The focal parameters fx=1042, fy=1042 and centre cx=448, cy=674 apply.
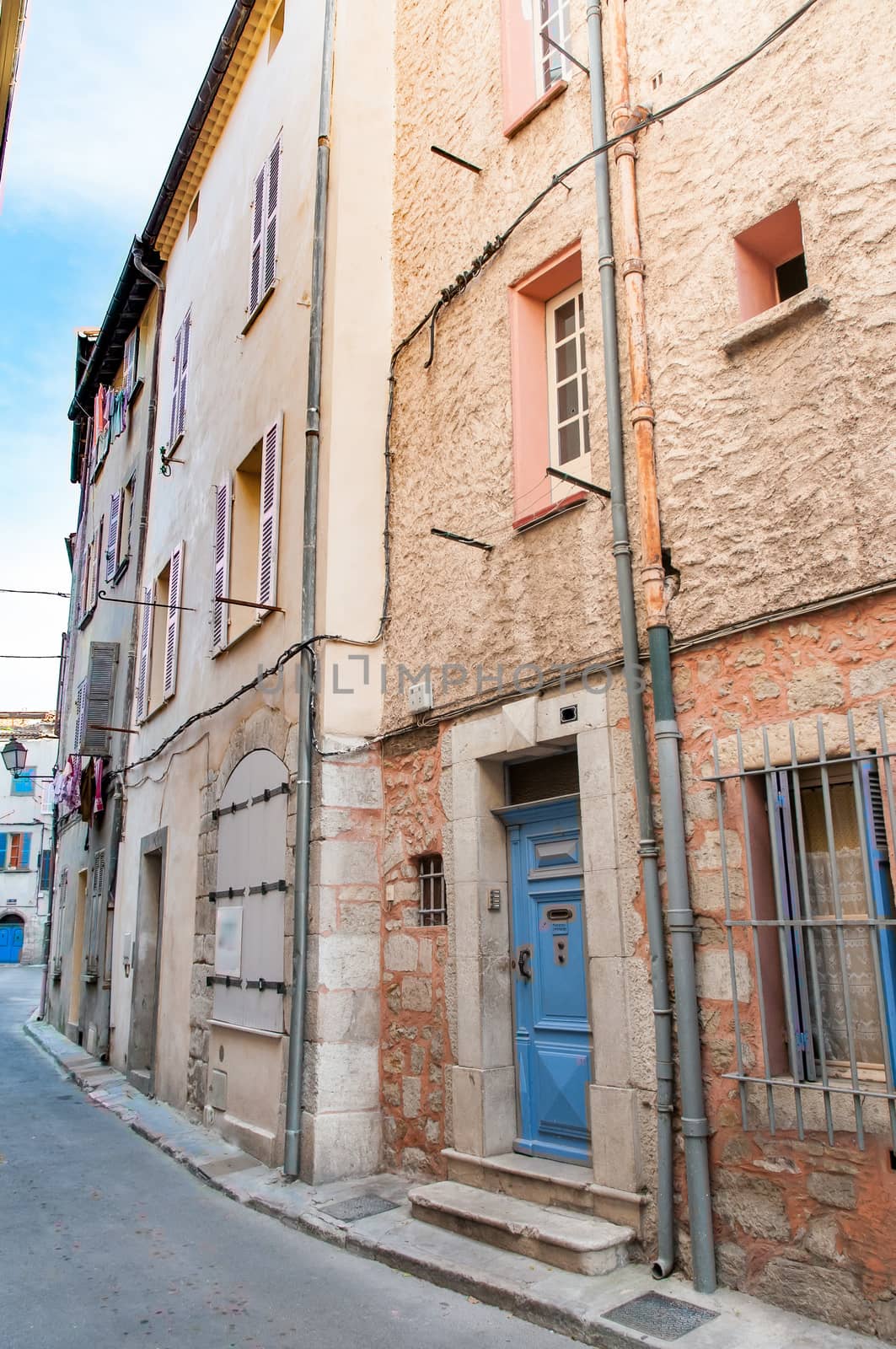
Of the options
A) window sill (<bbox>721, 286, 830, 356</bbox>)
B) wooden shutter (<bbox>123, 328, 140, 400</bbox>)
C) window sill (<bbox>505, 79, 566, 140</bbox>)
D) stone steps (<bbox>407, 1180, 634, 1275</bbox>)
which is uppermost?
wooden shutter (<bbox>123, 328, 140, 400</bbox>)

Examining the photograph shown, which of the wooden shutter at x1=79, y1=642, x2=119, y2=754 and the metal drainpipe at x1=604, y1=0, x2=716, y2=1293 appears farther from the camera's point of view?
the wooden shutter at x1=79, y1=642, x2=119, y2=754

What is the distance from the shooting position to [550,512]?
573 centimetres

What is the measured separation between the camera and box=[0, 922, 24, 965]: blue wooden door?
40000 millimetres

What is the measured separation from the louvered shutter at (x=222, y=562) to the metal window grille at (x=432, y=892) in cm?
331

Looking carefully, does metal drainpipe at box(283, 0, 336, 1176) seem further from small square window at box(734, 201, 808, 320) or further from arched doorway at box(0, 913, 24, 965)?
arched doorway at box(0, 913, 24, 965)

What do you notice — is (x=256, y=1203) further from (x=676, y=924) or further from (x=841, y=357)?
(x=841, y=357)

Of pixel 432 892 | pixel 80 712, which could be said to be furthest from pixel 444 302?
pixel 80 712

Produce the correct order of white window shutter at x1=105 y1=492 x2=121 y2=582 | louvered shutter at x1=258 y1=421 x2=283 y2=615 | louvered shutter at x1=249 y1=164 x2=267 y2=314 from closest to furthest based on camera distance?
louvered shutter at x1=258 y1=421 x2=283 y2=615
louvered shutter at x1=249 y1=164 x2=267 y2=314
white window shutter at x1=105 y1=492 x2=121 y2=582

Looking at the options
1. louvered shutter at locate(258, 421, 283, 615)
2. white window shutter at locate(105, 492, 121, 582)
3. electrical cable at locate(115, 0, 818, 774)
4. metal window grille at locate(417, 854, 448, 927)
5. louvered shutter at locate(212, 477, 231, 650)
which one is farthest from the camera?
white window shutter at locate(105, 492, 121, 582)

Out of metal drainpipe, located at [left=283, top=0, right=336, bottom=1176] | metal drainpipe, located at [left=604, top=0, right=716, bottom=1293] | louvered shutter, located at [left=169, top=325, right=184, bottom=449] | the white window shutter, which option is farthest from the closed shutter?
metal drainpipe, located at [left=604, top=0, right=716, bottom=1293]

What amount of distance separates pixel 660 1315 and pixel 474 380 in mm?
5138

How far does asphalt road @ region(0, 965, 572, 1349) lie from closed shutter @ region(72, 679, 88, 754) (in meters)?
7.87

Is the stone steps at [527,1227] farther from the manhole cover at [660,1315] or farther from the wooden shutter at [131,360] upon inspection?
the wooden shutter at [131,360]

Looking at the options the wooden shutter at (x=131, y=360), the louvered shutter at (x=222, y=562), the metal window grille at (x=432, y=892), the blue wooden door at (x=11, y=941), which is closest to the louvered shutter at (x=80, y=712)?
the wooden shutter at (x=131, y=360)
